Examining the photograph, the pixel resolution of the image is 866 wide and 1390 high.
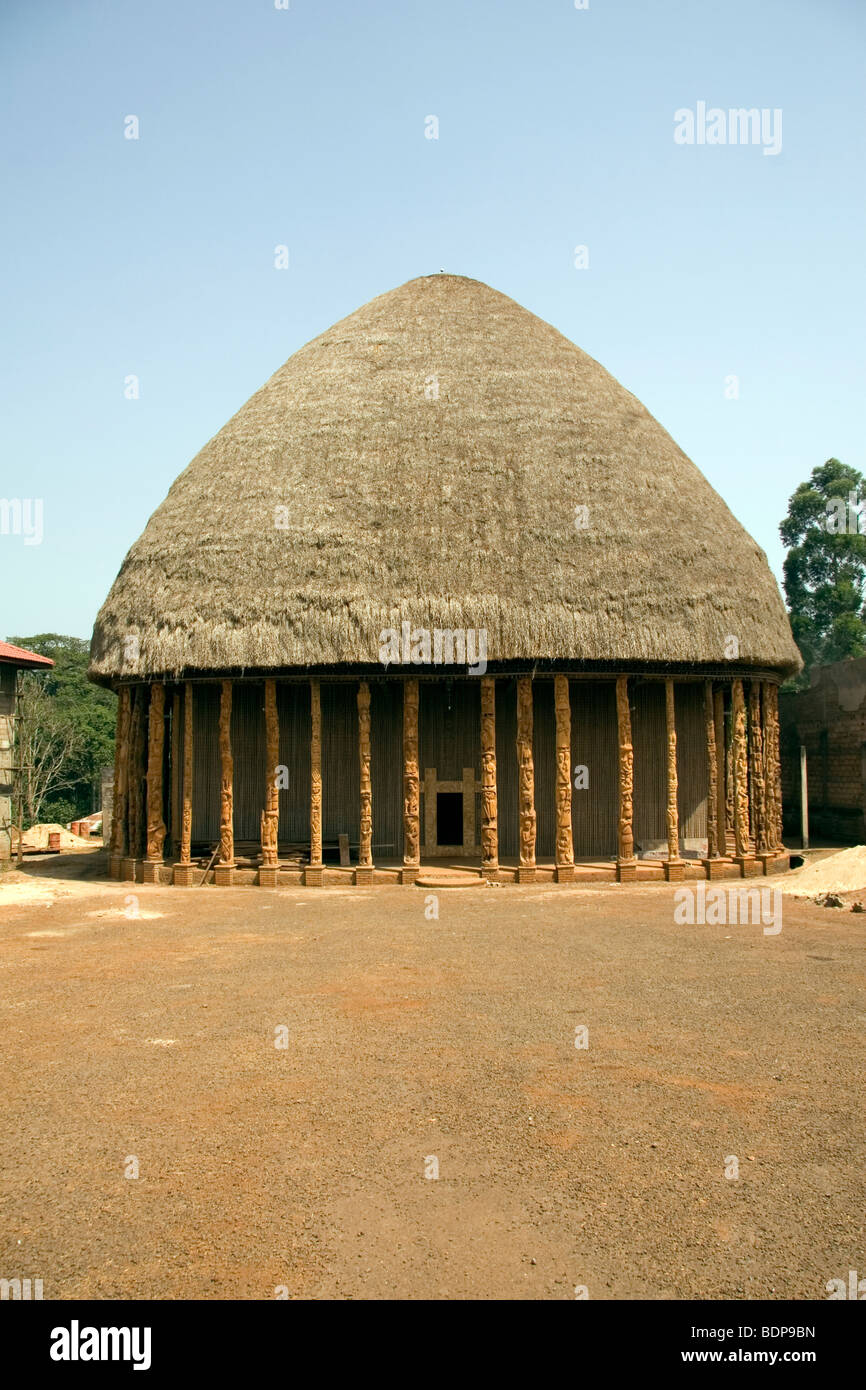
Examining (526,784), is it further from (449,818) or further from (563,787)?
(449,818)

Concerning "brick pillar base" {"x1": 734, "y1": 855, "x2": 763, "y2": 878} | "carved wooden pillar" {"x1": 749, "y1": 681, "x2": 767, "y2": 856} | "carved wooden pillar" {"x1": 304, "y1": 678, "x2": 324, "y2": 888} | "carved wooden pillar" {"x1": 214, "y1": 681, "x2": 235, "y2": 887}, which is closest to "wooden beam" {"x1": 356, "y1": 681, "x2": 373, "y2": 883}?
"carved wooden pillar" {"x1": 304, "y1": 678, "x2": 324, "y2": 888}

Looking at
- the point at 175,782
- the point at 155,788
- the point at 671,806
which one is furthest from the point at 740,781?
the point at 175,782

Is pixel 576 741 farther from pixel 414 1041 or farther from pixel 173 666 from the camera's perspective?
pixel 414 1041

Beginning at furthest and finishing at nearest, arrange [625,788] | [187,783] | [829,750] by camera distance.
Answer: [829,750]
[187,783]
[625,788]

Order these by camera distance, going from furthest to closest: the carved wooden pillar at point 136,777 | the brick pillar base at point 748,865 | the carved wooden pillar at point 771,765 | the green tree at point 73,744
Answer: the green tree at point 73,744 < the carved wooden pillar at point 771,765 < the carved wooden pillar at point 136,777 < the brick pillar base at point 748,865

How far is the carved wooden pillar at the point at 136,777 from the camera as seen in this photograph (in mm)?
21891

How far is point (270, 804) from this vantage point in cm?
2000

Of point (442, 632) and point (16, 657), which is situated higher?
point (16, 657)

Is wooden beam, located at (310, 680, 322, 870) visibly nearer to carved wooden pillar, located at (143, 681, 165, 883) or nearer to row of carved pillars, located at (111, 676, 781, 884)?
row of carved pillars, located at (111, 676, 781, 884)

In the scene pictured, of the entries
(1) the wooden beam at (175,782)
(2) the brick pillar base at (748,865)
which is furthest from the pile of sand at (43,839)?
(2) the brick pillar base at (748,865)

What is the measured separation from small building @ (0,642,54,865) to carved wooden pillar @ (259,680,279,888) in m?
7.15

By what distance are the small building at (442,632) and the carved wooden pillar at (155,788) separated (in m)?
0.06

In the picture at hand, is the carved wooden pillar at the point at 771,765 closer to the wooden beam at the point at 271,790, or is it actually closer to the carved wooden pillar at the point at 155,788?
the wooden beam at the point at 271,790

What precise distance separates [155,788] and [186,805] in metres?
0.84
